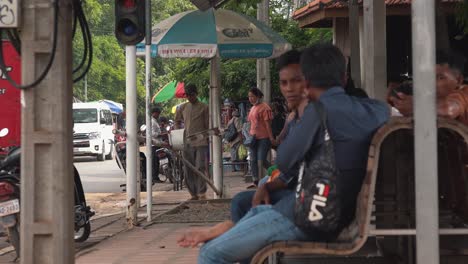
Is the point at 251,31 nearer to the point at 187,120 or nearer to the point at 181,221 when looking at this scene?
the point at 187,120

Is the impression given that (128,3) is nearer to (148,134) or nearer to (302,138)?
(302,138)

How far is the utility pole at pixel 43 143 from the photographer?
5672 mm

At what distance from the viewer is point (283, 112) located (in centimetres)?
1861

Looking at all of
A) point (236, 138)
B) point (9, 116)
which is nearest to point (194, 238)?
point (9, 116)

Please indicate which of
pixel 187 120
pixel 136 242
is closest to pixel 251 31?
pixel 187 120

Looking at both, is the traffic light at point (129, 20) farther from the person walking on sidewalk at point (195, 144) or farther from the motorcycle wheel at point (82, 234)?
the person walking on sidewalk at point (195, 144)

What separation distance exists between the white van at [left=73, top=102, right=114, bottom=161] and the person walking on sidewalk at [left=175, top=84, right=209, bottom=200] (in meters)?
18.8

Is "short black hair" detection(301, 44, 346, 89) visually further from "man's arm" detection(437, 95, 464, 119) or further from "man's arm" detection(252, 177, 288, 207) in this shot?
"man's arm" detection(252, 177, 288, 207)

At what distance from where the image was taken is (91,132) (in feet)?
110

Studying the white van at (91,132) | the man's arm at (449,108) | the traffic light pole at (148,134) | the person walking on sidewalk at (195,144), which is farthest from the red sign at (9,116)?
the white van at (91,132)

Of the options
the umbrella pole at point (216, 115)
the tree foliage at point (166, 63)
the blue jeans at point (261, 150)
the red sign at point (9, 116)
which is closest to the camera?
the red sign at point (9, 116)

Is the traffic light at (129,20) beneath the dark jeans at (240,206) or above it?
above

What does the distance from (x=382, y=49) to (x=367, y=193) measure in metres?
4.22

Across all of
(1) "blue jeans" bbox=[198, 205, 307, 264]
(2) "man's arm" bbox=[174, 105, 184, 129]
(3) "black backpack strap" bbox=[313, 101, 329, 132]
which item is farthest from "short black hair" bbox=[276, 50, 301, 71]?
(2) "man's arm" bbox=[174, 105, 184, 129]
